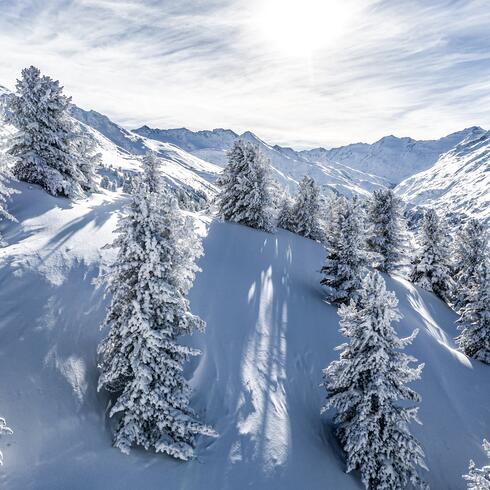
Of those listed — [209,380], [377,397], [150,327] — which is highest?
[150,327]

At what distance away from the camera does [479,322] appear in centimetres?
2486

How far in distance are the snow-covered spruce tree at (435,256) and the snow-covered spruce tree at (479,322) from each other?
11.4 m

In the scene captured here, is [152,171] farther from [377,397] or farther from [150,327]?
[377,397]

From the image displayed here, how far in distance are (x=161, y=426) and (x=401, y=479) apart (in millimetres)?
8399

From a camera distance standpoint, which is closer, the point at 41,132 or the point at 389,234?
the point at 41,132

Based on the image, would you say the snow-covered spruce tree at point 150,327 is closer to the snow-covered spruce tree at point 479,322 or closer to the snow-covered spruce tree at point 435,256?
the snow-covered spruce tree at point 479,322

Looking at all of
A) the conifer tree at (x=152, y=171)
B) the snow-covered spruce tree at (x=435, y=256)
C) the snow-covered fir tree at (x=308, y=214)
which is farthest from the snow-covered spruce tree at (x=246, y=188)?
the snow-covered spruce tree at (x=435, y=256)

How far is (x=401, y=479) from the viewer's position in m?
12.2

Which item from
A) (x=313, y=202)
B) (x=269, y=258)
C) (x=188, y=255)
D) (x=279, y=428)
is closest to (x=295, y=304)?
(x=269, y=258)

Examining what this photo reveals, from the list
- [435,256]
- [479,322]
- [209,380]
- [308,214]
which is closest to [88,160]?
[308,214]

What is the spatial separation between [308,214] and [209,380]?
97.5ft

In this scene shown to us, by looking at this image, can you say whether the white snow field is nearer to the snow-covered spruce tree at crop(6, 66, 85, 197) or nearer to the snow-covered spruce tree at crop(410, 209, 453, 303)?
the snow-covered spruce tree at crop(6, 66, 85, 197)

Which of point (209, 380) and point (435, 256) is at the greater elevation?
point (435, 256)

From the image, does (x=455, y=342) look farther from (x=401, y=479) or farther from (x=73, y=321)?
(x=73, y=321)
